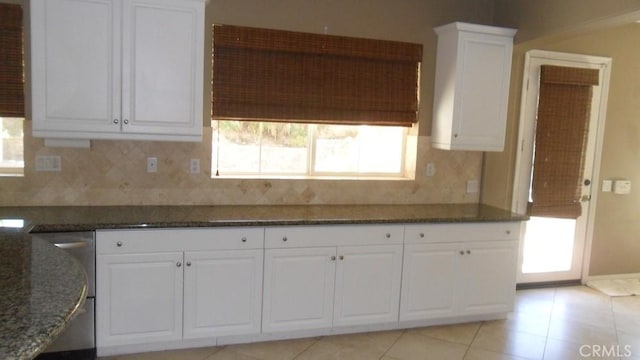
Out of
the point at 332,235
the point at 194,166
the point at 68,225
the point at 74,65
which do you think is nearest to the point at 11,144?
the point at 74,65

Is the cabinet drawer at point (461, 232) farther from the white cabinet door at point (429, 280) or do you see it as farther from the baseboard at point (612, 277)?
the baseboard at point (612, 277)

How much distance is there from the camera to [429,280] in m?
3.62

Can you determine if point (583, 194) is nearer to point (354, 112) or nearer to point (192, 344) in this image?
point (354, 112)

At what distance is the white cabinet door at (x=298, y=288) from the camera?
3.28 metres

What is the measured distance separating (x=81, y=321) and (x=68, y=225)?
1.86 feet

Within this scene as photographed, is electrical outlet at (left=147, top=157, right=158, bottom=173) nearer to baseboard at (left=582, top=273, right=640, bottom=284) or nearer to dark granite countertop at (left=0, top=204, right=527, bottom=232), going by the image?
dark granite countertop at (left=0, top=204, right=527, bottom=232)

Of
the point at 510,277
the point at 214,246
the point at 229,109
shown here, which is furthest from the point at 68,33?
the point at 510,277

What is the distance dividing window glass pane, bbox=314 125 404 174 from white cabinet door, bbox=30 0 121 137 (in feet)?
5.15

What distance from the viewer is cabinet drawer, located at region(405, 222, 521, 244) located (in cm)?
Result: 355

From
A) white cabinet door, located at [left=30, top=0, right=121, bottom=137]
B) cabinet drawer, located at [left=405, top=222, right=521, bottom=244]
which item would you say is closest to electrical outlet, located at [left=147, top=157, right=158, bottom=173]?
white cabinet door, located at [left=30, top=0, right=121, bottom=137]

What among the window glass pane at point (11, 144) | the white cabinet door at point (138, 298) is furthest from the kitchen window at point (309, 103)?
the window glass pane at point (11, 144)

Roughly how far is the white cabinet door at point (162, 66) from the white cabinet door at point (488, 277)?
2166 millimetres

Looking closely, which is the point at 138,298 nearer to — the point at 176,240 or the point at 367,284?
the point at 176,240

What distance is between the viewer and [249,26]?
3.64 m
